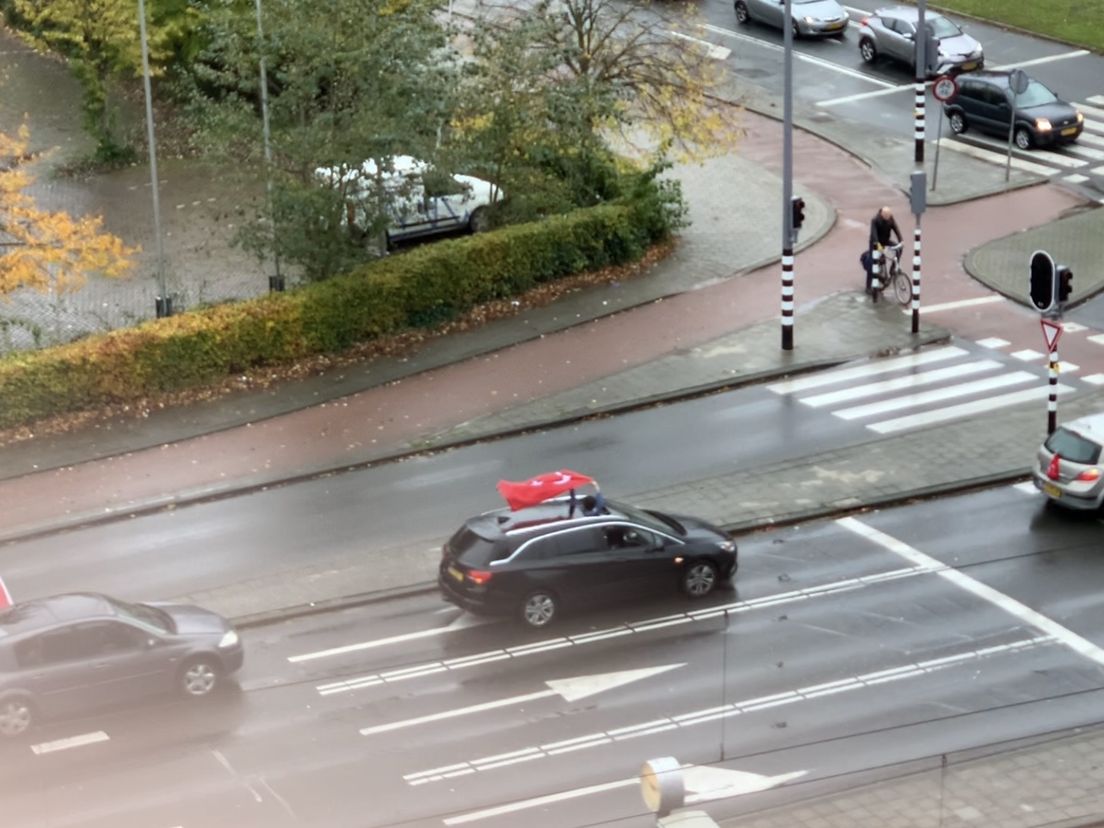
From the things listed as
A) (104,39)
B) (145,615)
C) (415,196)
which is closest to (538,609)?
(145,615)

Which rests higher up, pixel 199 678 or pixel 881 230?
pixel 881 230

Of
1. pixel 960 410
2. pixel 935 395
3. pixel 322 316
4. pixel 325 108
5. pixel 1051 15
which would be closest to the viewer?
pixel 960 410

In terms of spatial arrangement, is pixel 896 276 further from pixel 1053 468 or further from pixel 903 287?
pixel 1053 468

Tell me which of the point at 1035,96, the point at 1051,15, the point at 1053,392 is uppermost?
the point at 1051,15

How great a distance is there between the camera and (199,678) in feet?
65.3

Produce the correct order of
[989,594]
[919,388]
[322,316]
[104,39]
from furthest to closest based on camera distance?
[104,39] < [322,316] < [919,388] < [989,594]

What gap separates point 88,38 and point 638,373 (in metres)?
19.7

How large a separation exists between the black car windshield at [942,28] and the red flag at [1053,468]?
→ 23.9m

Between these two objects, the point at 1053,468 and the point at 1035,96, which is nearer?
the point at 1053,468

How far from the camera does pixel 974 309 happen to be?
3231cm

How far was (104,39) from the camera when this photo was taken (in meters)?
42.1

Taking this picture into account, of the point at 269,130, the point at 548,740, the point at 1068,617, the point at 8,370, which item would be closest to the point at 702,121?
the point at 269,130

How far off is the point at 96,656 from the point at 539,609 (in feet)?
17.1

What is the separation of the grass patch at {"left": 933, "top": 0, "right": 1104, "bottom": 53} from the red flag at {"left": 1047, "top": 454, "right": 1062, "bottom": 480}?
2657 cm
